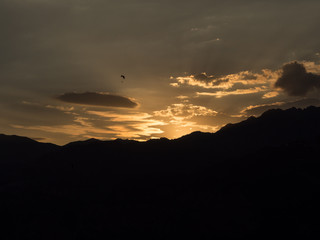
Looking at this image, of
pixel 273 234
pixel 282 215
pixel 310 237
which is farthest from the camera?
pixel 282 215

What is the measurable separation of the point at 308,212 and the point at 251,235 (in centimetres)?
4289

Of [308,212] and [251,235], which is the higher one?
[308,212]

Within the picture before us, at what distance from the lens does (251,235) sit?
18788 centimetres

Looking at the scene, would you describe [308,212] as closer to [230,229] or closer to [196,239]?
[230,229]

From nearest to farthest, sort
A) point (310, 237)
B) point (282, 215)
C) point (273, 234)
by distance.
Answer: point (310, 237)
point (273, 234)
point (282, 215)

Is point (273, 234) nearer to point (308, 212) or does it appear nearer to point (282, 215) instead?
point (282, 215)

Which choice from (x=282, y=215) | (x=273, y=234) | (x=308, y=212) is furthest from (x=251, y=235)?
(x=308, y=212)

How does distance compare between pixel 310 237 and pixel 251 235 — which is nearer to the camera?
Result: pixel 310 237

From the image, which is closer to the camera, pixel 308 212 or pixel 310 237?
pixel 310 237

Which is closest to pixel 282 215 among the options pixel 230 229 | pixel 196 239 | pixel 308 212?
pixel 308 212

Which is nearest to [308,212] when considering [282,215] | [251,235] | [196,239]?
[282,215]

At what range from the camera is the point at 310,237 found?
570 feet

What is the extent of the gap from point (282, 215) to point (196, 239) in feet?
200

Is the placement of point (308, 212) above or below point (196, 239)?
above
